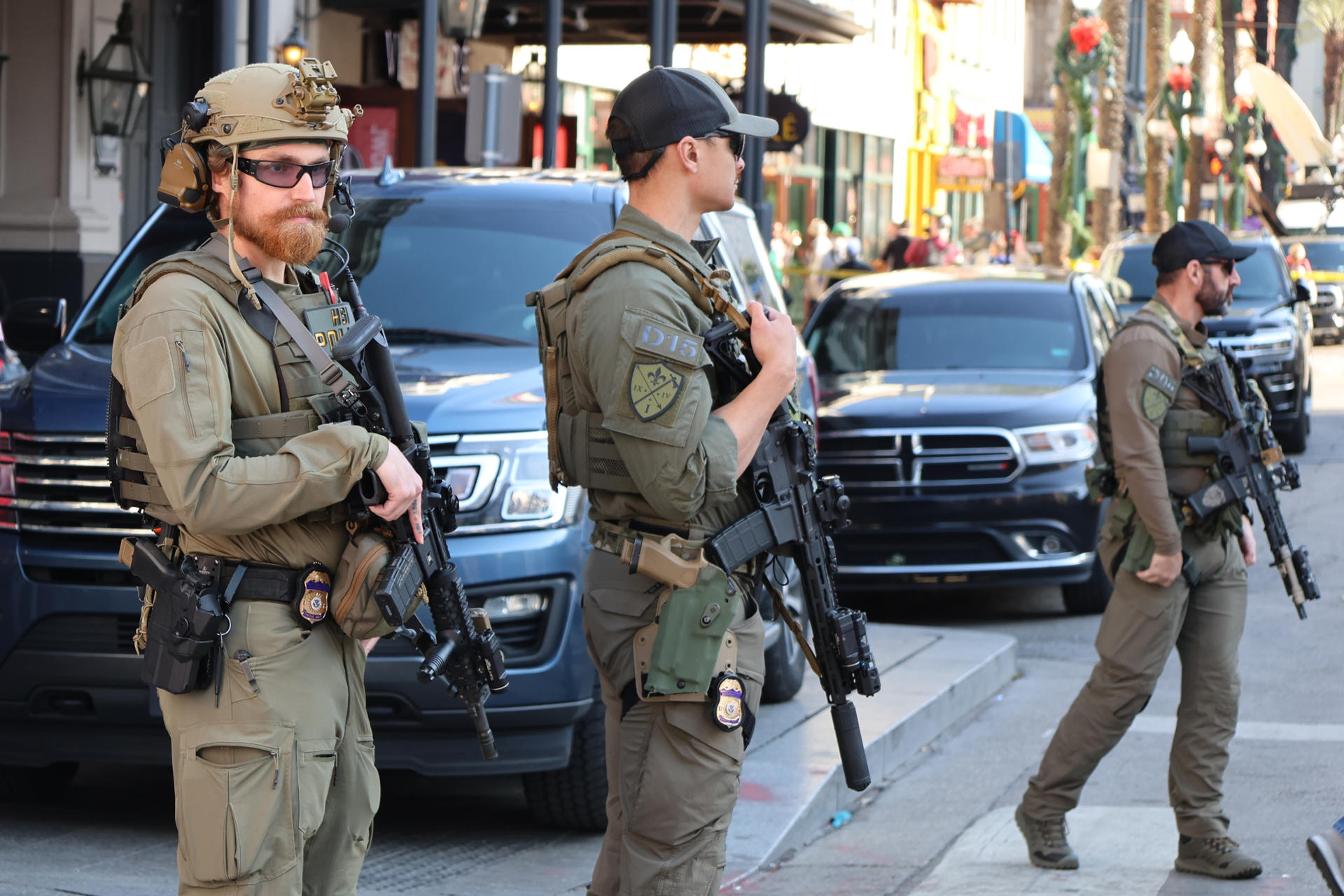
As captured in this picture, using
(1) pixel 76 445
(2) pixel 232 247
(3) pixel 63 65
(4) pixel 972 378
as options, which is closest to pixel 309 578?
(2) pixel 232 247

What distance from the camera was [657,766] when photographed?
366 centimetres

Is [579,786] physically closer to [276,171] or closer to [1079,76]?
[276,171]

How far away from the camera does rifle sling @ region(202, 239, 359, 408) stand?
3471 mm

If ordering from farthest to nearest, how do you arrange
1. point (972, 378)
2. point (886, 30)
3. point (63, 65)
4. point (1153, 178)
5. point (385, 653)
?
point (886, 30) < point (1153, 178) < point (63, 65) < point (972, 378) < point (385, 653)

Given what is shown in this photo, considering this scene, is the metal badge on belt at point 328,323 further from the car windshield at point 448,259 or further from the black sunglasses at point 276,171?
the car windshield at point 448,259

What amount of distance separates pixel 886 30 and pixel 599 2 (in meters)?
28.6

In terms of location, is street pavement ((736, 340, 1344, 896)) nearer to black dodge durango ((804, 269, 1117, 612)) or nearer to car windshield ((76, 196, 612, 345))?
black dodge durango ((804, 269, 1117, 612))

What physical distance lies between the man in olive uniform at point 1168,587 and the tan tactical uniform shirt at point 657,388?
2499 mm

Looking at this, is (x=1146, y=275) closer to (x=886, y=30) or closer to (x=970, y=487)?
(x=970, y=487)

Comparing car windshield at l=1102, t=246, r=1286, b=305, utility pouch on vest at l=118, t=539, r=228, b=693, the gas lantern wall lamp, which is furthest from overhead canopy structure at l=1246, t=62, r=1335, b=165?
utility pouch on vest at l=118, t=539, r=228, b=693

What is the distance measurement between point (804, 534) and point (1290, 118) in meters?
50.0

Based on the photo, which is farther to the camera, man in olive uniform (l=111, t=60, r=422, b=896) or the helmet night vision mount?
the helmet night vision mount

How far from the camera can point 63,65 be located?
15.7m

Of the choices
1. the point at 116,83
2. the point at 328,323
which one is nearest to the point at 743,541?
the point at 328,323
